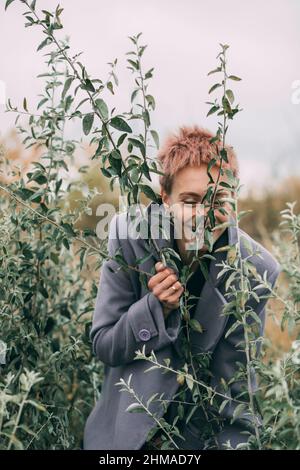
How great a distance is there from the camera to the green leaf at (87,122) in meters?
1.98

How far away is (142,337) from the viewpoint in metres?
2.29

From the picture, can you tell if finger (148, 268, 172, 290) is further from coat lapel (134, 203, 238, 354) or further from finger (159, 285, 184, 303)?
coat lapel (134, 203, 238, 354)

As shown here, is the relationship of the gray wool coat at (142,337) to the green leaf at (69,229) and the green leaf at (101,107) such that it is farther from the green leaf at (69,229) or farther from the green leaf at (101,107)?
the green leaf at (101,107)

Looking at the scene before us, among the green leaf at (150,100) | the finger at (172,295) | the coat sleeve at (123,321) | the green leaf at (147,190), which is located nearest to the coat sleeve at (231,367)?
→ the coat sleeve at (123,321)

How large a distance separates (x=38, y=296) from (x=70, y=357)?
13.1 inches

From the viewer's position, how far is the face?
2227 mm

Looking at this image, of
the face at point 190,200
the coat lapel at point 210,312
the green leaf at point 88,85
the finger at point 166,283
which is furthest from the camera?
the coat lapel at point 210,312

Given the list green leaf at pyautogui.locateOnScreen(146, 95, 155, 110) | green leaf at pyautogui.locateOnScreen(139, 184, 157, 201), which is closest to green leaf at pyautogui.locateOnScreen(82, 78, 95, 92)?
green leaf at pyautogui.locateOnScreen(146, 95, 155, 110)

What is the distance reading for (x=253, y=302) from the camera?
97.3 inches

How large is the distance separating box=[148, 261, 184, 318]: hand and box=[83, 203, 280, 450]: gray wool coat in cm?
10

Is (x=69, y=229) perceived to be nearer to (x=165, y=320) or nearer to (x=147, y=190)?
(x=147, y=190)

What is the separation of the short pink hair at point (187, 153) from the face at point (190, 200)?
0.9 inches

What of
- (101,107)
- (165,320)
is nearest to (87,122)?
(101,107)

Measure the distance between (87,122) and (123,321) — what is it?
74 cm
